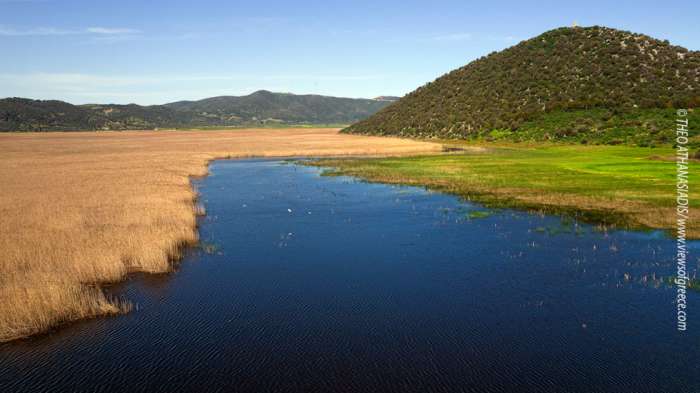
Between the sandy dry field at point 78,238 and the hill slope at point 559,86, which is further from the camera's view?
the hill slope at point 559,86

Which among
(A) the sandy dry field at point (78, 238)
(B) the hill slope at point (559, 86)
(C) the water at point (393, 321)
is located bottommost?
(C) the water at point (393, 321)

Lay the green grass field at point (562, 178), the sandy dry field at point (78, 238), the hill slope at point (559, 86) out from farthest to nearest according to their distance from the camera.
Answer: the hill slope at point (559, 86) < the green grass field at point (562, 178) < the sandy dry field at point (78, 238)

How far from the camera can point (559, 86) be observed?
339 ft

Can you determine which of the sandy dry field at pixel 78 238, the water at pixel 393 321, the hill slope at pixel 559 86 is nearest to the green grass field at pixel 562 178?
the water at pixel 393 321

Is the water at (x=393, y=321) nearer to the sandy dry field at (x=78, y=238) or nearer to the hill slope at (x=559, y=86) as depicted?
the sandy dry field at (x=78, y=238)

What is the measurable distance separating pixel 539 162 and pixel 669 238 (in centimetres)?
3315

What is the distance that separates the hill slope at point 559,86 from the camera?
3509 inches

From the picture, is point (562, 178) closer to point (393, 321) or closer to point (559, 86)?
point (393, 321)

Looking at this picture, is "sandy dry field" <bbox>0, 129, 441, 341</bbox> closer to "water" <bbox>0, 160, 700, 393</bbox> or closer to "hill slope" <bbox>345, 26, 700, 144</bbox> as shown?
"water" <bbox>0, 160, 700, 393</bbox>

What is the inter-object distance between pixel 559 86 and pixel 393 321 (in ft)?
336

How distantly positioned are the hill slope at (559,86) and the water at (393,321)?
65.9 metres

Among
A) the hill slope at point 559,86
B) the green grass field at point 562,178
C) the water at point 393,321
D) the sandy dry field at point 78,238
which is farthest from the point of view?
the hill slope at point 559,86

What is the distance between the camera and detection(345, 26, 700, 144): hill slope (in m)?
89.1

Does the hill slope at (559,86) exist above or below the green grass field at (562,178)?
above
